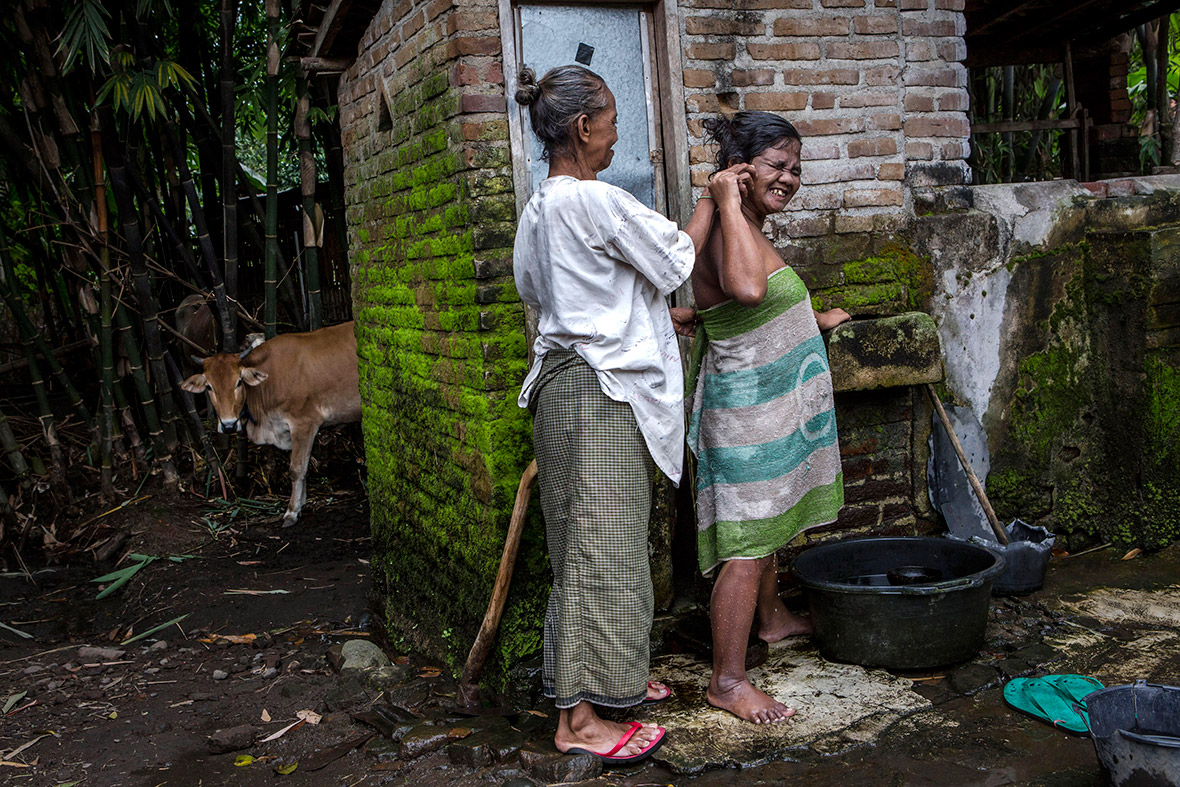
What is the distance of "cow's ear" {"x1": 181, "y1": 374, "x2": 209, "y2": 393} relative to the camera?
6.91 metres

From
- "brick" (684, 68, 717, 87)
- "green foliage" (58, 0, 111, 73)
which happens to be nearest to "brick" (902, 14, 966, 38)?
"brick" (684, 68, 717, 87)

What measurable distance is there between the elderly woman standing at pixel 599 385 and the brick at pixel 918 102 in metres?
1.60

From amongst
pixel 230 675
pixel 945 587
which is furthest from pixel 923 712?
pixel 230 675

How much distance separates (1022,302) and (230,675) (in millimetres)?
4179

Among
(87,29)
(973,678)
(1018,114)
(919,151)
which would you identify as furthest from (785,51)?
(1018,114)

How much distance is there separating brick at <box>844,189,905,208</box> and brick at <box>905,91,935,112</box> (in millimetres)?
358

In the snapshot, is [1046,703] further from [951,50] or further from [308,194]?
[308,194]

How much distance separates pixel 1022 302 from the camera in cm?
452

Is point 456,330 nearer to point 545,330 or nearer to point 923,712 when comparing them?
point 545,330

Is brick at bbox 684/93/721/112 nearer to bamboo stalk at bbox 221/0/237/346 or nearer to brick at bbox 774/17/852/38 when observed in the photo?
brick at bbox 774/17/852/38

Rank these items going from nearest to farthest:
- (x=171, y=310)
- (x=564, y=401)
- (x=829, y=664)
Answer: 1. (x=564, y=401)
2. (x=829, y=664)
3. (x=171, y=310)

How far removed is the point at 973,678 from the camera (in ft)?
11.2

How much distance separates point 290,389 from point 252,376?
0.29 m

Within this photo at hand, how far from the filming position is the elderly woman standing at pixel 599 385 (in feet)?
9.28
